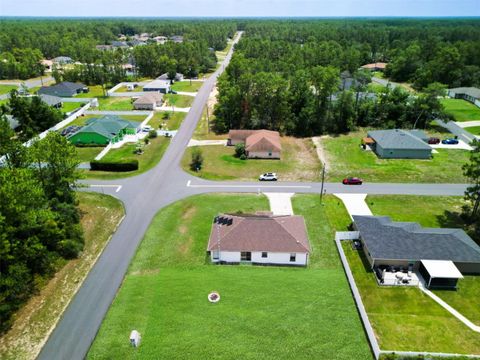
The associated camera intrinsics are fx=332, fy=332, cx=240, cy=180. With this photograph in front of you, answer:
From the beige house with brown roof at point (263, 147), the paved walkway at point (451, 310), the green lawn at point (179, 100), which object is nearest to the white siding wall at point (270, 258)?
the paved walkway at point (451, 310)

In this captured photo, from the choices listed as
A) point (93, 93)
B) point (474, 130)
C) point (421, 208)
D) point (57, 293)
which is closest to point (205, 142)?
point (421, 208)

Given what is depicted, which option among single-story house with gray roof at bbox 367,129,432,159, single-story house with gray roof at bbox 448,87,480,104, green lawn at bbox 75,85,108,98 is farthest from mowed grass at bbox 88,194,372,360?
single-story house with gray roof at bbox 448,87,480,104

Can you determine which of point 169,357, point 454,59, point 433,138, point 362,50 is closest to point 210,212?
point 169,357

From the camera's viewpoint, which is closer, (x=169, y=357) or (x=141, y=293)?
(x=169, y=357)

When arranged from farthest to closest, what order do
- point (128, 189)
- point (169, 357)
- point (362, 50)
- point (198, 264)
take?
point (362, 50), point (128, 189), point (198, 264), point (169, 357)

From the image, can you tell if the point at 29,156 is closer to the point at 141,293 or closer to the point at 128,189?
the point at 128,189

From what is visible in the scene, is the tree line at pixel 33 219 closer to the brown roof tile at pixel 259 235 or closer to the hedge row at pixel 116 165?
the hedge row at pixel 116 165

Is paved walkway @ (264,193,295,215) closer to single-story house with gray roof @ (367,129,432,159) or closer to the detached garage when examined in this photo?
the detached garage
